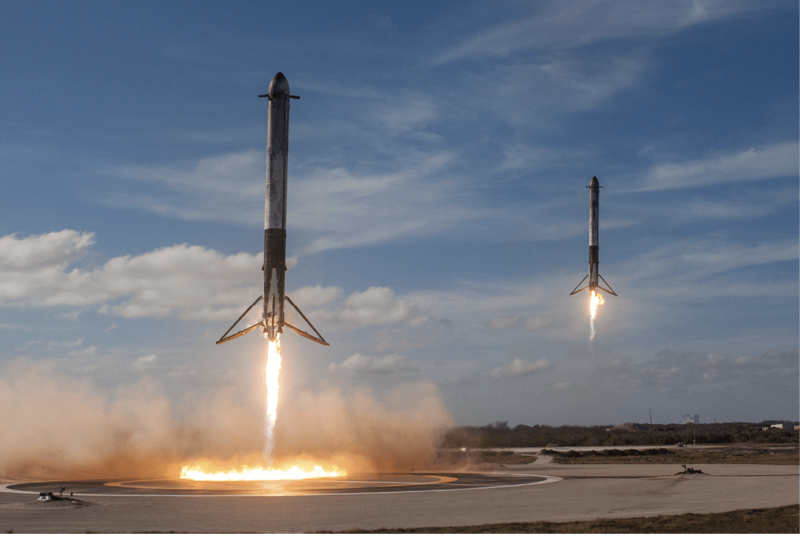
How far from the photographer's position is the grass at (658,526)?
2275 cm

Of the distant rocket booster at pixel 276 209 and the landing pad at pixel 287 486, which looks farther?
the distant rocket booster at pixel 276 209

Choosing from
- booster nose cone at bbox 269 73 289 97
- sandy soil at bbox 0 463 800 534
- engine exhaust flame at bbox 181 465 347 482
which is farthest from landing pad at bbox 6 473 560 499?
booster nose cone at bbox 269 73 289 97

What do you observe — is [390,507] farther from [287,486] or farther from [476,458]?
[476,458]

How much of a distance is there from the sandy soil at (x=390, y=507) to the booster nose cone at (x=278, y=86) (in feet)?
70.9

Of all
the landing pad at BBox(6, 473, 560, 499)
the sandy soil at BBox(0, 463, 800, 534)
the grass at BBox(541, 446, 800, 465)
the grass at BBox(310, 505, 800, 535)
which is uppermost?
the grass at BBox(310, 505, 800, 535)

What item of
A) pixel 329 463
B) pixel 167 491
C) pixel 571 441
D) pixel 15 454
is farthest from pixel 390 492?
pixel 571 441

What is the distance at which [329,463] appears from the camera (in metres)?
53.5

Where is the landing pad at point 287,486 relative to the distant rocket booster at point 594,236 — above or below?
below

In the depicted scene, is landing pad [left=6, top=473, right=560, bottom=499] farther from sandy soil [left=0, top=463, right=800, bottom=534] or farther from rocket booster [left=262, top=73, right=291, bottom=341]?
rocket booster [left=262, top=73, right=291, bottom=341]

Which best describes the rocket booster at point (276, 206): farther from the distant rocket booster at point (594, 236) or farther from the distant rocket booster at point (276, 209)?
the distant rocket booster at point (594, 236)

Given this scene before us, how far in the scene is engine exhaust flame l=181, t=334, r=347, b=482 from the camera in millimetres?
43781

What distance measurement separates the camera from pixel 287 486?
39.2m

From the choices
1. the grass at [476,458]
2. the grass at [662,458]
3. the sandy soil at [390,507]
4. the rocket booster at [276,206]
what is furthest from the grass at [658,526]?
the grass at [662,458]

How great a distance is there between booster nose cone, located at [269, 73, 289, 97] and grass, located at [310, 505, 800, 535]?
87.9 ft
